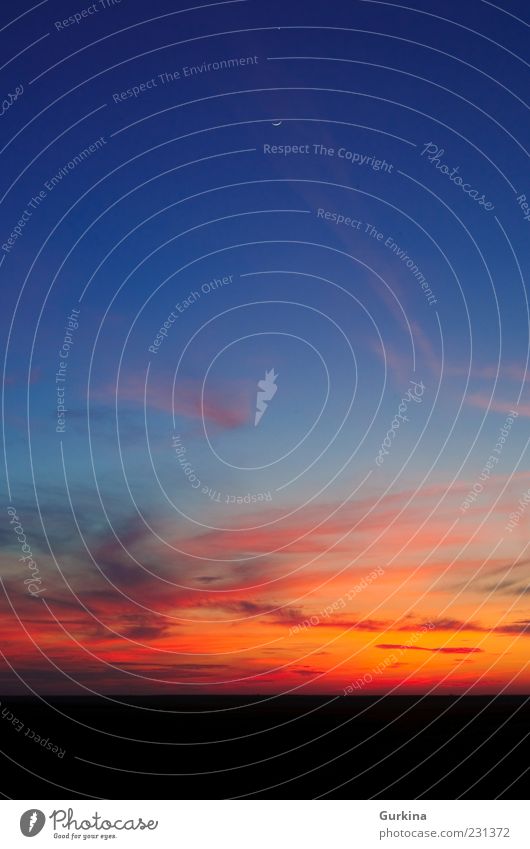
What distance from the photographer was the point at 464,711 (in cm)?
10825

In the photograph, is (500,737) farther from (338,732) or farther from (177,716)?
(177,716)

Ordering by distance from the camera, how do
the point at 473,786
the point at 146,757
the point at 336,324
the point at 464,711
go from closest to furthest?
the point at 336,324 → the point at 473,786 → the point at 146,757 → the point at 464,711

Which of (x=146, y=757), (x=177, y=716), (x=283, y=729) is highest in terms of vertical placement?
(x=177, y=716)

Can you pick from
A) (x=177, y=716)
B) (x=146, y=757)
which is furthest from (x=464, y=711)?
(x=146, y=757)

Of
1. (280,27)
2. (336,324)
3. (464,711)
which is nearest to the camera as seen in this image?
(280,27)

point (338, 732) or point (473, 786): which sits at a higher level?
point (338, 732)

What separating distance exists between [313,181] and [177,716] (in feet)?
241

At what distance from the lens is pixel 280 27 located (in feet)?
80.2
